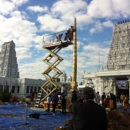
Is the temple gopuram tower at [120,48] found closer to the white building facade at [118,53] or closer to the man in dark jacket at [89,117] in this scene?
the white building facade at [118,53]

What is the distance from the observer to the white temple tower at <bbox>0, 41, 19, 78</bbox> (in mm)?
63031

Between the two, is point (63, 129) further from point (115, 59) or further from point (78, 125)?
point (115, 59)

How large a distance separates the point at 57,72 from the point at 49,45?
9.36ft

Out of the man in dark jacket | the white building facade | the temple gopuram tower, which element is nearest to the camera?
the man in dark jacket

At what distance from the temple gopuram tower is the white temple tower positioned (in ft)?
110

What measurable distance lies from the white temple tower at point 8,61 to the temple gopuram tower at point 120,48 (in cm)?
3338

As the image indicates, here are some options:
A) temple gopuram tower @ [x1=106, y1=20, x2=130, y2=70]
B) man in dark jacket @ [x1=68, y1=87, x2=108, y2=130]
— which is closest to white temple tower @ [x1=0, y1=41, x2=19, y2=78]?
temple gopuram tower @ [x1=106, y1=20, x2=130, y2=70]

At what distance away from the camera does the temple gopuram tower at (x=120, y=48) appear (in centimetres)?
4625

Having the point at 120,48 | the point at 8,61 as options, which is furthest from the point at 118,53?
the point at 8,61

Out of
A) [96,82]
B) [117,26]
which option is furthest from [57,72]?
[117,26]

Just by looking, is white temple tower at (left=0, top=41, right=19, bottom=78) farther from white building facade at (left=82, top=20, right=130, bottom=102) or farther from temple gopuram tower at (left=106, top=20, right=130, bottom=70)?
temple gopuram tower at (left=106, top=20, right=130, bottom=70)

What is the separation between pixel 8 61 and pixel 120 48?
37063 millimetres

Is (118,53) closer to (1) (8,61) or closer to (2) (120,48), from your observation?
(2) (120,48)

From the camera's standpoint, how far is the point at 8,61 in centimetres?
6275
